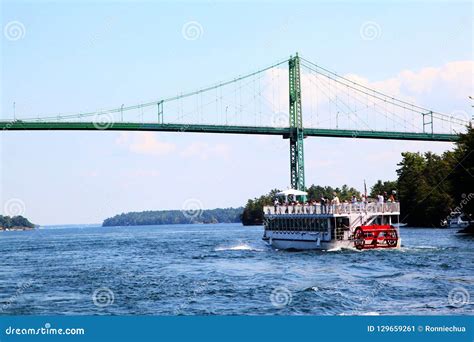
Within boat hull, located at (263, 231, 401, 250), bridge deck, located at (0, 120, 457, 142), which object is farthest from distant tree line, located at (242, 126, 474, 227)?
boat hull, located at (263, 231, 401, 250)

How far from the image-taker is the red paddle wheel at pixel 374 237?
50.5 m

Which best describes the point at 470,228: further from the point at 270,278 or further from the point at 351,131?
the point at 270,278

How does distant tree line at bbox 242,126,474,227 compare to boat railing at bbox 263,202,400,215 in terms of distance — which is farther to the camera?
distant tree line at bbox 242,126,474,227

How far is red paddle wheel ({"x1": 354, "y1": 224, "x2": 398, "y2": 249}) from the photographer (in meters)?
50.5

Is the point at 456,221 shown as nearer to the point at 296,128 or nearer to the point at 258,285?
the point at 296,128

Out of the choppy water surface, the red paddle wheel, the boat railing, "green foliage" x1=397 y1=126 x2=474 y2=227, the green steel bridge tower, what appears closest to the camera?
the choppy water surface

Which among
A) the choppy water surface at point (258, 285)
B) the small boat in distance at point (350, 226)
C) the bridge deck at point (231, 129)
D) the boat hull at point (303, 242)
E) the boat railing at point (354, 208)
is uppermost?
the bridge deck at point (231, 129)

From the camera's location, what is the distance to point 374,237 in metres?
50.7

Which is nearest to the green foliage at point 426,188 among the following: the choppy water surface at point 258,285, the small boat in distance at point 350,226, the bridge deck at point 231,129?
the bridge deck at point 231,129

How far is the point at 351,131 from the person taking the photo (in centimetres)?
9881

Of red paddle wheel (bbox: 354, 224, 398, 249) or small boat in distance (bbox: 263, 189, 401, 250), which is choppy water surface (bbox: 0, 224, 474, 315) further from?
small boat in distance (bbox: 263, 189, 401, 250)

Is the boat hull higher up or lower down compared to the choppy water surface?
higher up

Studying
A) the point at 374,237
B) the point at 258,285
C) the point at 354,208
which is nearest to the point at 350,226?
the point at 354,208

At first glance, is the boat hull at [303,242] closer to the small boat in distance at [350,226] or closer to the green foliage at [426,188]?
the small boat in distance at [350,226]
